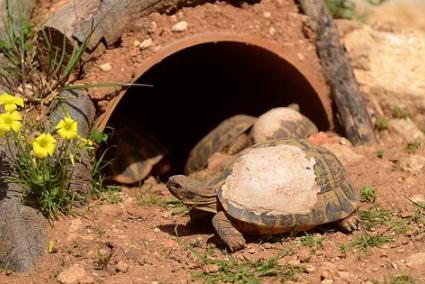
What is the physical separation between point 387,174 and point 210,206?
1.54 meters

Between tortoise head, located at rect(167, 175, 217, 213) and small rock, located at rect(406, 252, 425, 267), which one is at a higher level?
tortoise head, located at rect(167, 175, 217, 213)

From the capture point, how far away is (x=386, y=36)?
6.58 meters

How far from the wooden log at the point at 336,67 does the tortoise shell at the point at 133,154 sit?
201 centimetres

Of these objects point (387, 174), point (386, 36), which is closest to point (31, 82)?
point (387, 174)

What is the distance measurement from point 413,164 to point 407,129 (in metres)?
0.78

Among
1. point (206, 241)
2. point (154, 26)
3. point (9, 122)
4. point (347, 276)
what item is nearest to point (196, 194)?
point (206, 241)

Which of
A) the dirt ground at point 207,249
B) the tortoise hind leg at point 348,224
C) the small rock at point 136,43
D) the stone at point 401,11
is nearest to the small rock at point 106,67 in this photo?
the small rock at point 136,43

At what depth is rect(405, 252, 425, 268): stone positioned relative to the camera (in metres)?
4.09

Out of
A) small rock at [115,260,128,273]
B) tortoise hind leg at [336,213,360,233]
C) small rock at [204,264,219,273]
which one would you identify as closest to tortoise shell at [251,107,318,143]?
tortoise hind leg at [336,213,360,233]

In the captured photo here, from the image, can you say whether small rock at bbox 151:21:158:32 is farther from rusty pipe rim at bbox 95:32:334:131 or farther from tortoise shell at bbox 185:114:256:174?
tortoise shell at bbox 185:114:256:174

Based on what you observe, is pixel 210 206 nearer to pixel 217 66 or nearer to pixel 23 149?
pixel 23 149

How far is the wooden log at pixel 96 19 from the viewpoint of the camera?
16.9 feet

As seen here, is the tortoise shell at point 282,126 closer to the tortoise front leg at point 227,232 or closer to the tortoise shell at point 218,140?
the tortoise shell at point 218,140

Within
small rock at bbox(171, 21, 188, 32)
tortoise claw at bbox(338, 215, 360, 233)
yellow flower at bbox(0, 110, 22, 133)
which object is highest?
small rock at bbox(171, 21, 188, 32)
